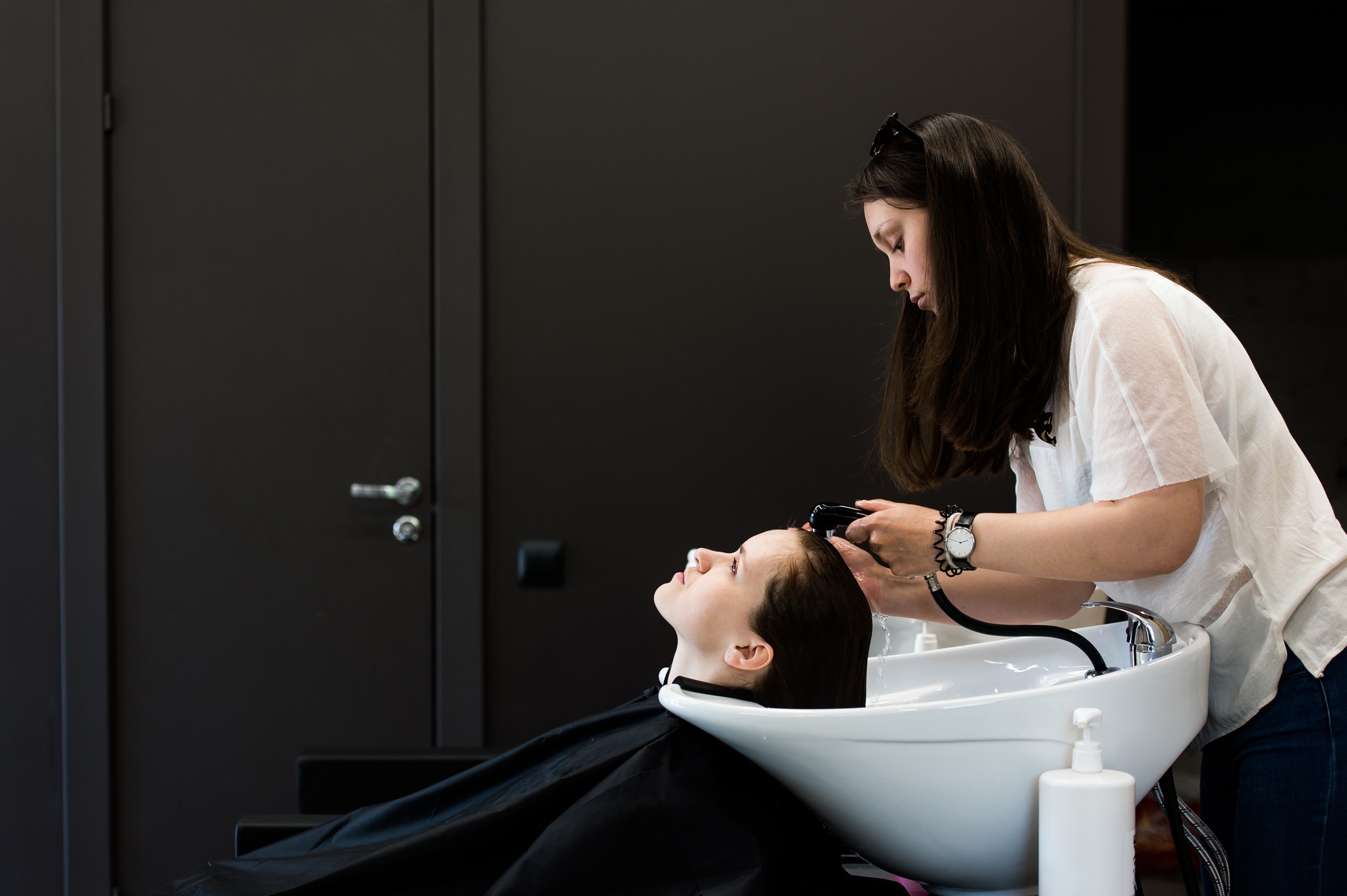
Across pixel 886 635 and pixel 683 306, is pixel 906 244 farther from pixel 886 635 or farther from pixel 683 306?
pixel 683 306

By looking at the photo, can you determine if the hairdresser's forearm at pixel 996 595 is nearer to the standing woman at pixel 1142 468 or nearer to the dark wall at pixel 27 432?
the standing woman at pixel 1142 468

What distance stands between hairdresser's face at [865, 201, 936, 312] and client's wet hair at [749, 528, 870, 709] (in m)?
0.38

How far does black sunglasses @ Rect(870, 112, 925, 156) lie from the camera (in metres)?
1.22

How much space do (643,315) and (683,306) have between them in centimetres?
10

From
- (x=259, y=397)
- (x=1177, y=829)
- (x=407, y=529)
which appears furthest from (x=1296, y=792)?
(x=259, y=397)

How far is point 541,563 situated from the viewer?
2.27 m

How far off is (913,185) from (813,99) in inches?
45.9

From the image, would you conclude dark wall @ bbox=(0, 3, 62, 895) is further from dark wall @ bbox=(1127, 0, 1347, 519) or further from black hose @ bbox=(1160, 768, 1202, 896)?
dark wall @ bbox=(1127, 0, 1347, 519)

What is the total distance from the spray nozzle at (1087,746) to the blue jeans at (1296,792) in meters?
0.30

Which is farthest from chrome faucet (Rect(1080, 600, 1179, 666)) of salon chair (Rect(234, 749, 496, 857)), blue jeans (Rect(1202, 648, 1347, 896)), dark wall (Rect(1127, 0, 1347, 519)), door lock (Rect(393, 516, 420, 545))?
dark wall (Rect(1127, 0, 1347, 519))

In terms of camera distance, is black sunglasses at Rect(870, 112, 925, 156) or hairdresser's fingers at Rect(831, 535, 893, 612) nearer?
black sunglasses at Rect(870, 112, 925, 156)

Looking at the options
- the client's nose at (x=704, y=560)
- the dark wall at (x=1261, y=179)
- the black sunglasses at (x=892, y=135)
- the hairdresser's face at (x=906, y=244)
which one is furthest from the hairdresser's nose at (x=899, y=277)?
the dark wall at (x=1261, y=179)

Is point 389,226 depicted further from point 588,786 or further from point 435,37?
point 588,786

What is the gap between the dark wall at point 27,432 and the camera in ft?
7.32
